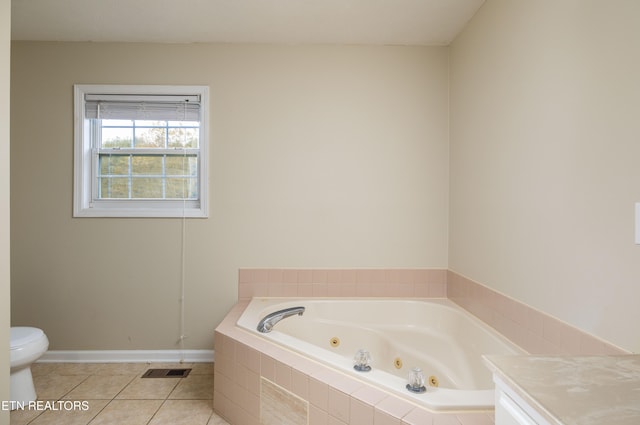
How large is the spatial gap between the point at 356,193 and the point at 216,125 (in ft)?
3.77

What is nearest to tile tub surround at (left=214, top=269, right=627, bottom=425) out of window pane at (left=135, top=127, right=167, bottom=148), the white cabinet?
the white cabinet

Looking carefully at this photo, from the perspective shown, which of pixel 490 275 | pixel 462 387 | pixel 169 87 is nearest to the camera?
pixel 462 387

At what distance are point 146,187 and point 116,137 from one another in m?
0.45

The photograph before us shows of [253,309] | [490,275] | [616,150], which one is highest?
[616,150]

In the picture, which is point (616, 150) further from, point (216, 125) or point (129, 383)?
point (129, 383)

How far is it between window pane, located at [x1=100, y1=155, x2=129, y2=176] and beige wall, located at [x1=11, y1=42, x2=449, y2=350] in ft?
0.74

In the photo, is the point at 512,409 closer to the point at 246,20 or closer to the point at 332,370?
the point at 332,370

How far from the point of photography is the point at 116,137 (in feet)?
8.53

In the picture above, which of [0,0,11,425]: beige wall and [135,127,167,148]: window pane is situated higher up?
[135,127,167,148]: window pane

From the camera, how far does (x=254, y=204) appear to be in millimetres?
2523

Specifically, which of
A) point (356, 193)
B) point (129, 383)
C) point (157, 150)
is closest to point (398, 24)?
point (356, 193)

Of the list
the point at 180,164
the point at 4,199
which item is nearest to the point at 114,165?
the point at 180,164

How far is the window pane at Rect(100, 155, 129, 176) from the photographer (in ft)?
8.50

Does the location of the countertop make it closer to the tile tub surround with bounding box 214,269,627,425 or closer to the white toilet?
the tile tub surround with bounding box 214,269,627,425
